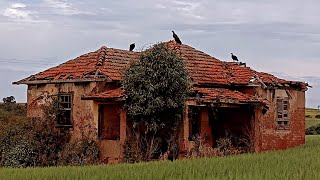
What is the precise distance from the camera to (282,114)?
85.7 ft

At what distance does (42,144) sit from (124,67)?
13.0 ft

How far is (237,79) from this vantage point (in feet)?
82.6

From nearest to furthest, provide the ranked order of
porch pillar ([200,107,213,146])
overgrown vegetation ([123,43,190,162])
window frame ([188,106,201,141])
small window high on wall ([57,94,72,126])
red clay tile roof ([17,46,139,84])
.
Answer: overgrown vegetation ([123,43,190,162]), red clay tile roof ([17,46,139,84]), window frame ([188,106,201,141]), small window high on wall ([57,94,72,126]), porch pillar ([200,107,213,146])

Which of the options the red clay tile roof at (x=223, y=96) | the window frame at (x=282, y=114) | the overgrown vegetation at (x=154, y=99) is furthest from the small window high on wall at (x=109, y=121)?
the window frame at (x=282, y=114)

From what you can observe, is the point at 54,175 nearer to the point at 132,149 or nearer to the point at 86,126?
the point at 132,149

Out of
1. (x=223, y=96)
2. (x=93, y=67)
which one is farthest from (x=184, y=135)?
(x=93, y=67)

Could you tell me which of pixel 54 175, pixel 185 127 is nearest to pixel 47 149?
pixel 185 127

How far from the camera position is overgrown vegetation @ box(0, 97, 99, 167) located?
70.8 ft

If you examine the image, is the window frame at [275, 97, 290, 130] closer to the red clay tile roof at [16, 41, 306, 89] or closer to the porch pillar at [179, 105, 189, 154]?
the red clay tile roof at [16, 41, 306, 89]

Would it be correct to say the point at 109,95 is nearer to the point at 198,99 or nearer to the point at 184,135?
the point at 184,135

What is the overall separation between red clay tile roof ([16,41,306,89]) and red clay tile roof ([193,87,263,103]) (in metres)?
0.86

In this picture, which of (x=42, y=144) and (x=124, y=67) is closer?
(x=42, y=144)

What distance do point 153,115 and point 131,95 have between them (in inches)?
37.5

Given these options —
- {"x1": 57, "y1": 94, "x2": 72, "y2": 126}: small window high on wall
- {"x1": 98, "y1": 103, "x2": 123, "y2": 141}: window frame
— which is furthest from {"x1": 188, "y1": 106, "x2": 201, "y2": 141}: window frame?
{"x1": 57, "y1": 94, "x2": 72, "y2": 126}: small window high on wall
